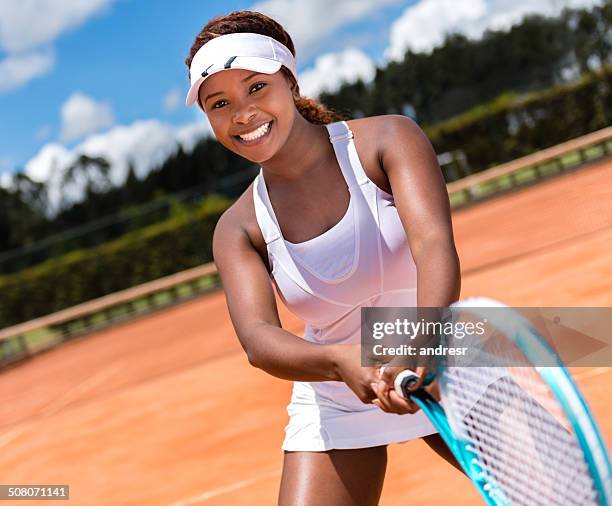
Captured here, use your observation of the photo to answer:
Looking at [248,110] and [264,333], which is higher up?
[248,110]

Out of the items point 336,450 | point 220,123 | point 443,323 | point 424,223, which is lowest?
point 336,450

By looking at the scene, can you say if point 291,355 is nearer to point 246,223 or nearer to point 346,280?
point 346,280

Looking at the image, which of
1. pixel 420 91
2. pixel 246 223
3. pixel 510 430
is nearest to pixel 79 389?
pixel 246 223

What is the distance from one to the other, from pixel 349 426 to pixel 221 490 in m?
2.88

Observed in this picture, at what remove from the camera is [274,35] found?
2.46 metres

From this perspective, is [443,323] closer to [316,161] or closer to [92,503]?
[316,161]

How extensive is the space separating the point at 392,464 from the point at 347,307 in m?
2.46

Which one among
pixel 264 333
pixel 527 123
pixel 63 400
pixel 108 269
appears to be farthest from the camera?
pixel 527 123

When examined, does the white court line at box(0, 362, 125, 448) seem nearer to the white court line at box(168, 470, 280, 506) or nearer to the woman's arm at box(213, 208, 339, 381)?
the white court line at box(168, 470, 280, 506)

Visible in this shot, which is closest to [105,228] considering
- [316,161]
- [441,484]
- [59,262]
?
[59,262]

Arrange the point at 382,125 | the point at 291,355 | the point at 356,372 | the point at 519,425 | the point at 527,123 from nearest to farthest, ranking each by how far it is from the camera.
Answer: the point at 519,425 < the point at 356,372 < the point at 291,355 < the point at 382,125 < the point at 527,123

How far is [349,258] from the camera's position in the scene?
241 cm

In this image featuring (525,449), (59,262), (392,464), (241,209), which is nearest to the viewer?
(525,449)

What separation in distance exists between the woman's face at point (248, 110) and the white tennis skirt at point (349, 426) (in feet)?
2.17
